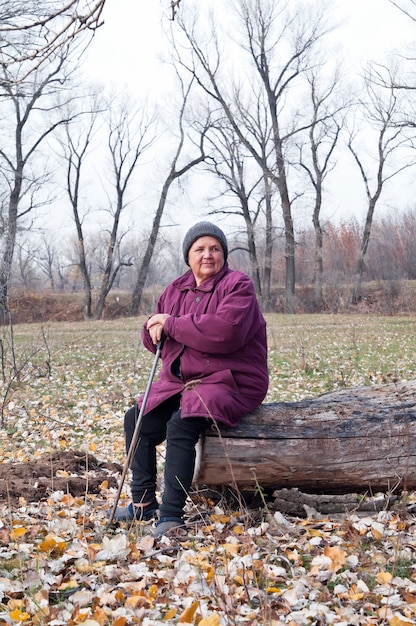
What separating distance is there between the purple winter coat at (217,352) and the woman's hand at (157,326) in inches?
1.5

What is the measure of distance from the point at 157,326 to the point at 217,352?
397 mm

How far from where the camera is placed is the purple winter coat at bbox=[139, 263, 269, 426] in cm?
335

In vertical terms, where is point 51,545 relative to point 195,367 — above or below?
below

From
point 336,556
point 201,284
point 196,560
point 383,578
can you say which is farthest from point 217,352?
point 383,578

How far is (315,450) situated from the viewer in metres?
3.55

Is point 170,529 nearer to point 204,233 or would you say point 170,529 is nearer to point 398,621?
point 398,621

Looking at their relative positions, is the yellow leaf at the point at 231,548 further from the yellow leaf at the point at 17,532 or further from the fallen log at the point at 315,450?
the yellow leaf at the point at 17,532

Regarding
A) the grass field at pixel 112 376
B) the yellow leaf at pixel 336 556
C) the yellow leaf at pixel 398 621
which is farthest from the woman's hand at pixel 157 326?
the grass field at pixel 112 376

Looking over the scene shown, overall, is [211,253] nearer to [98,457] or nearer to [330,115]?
[98,457]

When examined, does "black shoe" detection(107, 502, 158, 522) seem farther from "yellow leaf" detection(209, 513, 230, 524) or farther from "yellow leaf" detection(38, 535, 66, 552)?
"yellow leaf" detection(38, 535, 66, 552)

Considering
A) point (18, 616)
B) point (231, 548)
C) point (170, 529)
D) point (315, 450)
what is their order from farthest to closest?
point (315, 450) → point (170, 529) → point (231, 548) → point (18, 616)

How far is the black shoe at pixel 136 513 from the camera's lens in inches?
142

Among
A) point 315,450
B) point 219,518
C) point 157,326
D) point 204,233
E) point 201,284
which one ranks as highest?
point 204,233

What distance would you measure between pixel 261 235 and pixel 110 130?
10413mm
